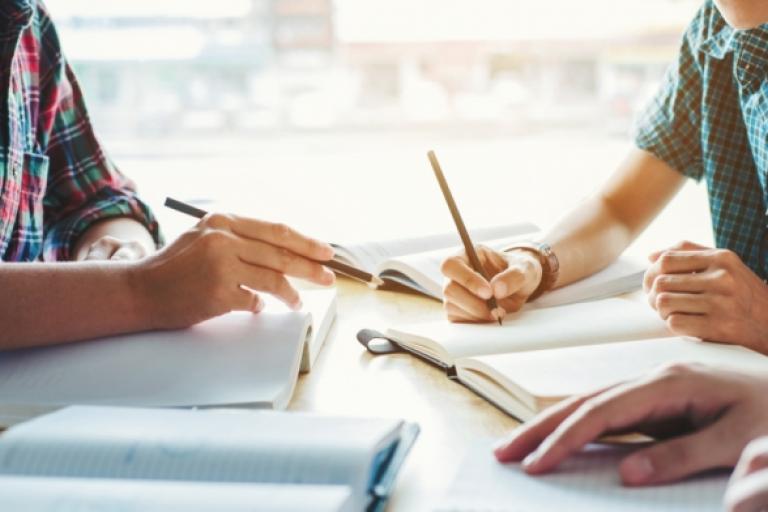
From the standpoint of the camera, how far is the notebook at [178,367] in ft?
2.48

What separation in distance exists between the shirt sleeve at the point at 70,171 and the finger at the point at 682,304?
2.77 feet

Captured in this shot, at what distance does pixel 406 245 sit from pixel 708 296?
0.53m

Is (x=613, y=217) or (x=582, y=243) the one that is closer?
(x=582, y=243)

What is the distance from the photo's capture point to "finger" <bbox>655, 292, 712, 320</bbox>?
91 cm

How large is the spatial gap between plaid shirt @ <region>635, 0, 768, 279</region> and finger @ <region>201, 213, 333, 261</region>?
712 millimetres

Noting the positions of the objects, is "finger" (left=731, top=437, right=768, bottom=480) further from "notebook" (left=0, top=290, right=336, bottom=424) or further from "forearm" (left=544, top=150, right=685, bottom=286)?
"forearm" (left=544, top=150, right=685, bottom=286)

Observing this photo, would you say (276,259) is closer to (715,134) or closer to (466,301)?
(466,301)

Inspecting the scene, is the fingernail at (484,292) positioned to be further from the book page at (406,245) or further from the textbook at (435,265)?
the book page at (406,245)

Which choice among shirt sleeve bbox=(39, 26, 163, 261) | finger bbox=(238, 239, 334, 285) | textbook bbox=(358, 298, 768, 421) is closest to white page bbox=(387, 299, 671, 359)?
textbook bbox=(358, 298, 768, 421)

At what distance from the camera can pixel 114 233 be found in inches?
54.2

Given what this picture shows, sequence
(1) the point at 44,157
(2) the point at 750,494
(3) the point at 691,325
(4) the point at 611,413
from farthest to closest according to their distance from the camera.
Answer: (1) the point at 44,157 → (3) the point at 691,325 → (4) the point at 611,413 → (2) the point at 750,494

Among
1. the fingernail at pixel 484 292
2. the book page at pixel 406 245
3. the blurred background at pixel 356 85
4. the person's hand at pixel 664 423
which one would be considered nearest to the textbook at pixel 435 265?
the book page at pixel 406 245

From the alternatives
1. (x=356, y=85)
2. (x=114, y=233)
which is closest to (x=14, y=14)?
(x=114, y=233)

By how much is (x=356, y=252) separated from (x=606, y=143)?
5.69 ft
